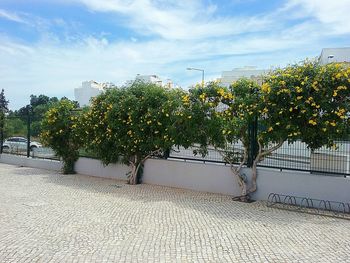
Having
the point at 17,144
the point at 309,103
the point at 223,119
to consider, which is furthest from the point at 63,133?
the point at 309,103

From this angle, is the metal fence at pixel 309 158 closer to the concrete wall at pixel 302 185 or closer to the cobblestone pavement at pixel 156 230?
the concrete wall at pixel 302 185

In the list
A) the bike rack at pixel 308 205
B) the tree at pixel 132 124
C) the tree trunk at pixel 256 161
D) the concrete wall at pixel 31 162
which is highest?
the tree at pixel 132 124

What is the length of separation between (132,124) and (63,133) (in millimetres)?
4256

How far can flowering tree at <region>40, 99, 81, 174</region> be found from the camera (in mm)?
14523

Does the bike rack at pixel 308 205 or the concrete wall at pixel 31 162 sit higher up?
the concrete wall at pixel 31 162

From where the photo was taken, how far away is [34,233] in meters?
6.43

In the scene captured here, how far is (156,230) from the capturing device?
22.0ft

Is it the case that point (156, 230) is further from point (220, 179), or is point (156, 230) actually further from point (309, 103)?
point (309, 103)

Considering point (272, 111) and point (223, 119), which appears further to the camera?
point (223, 119)

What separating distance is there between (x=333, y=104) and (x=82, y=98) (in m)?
65.0

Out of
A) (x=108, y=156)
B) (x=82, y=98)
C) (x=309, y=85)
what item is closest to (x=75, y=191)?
(x=108, y=156)

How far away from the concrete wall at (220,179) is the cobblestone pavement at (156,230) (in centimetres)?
49

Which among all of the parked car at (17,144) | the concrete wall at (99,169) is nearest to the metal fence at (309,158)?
the concrete wall at (99,169)

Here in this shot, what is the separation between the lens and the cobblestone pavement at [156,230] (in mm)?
5430
